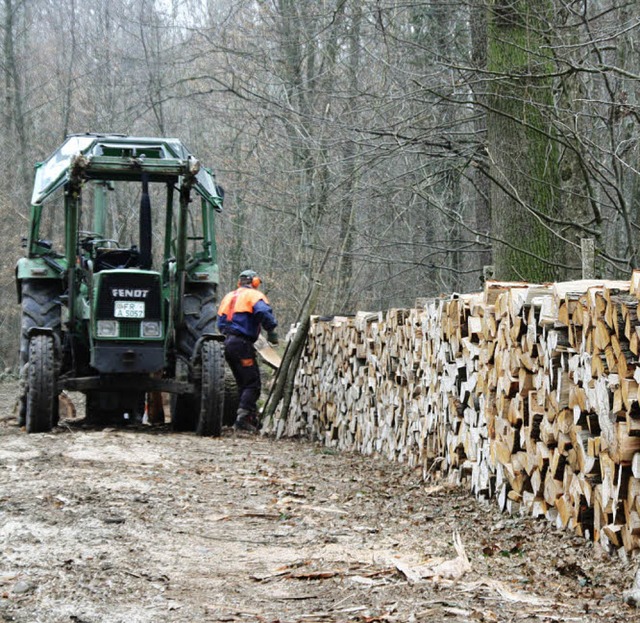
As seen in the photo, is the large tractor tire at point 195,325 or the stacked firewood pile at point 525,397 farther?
the large tractor tire at point 195,325

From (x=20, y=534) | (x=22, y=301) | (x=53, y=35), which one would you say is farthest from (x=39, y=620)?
(x=53, y=35)

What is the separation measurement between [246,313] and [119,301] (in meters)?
3.13

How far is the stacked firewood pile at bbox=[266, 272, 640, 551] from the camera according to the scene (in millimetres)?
4633

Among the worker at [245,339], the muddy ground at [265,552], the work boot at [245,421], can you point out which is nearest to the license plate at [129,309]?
the muddy ground at [265,552]

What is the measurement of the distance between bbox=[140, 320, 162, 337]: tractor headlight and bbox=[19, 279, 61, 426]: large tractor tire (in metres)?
0.94

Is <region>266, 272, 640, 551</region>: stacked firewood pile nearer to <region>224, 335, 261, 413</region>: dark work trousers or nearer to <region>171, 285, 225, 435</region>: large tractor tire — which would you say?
<region>171, 285, 225, 435</region>: large tractor tire

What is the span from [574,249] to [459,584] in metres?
6.87

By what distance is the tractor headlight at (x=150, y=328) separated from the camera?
963 cm

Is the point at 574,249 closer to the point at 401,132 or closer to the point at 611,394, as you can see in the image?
the point at 401,132

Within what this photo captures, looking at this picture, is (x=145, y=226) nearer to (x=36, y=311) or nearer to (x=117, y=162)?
(x=117, y=162)

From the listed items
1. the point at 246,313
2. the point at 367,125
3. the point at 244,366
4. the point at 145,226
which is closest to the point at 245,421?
the point at 244,366

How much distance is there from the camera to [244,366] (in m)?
12.4

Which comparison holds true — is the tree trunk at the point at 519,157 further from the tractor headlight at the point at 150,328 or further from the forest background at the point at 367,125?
the tractor headlight at the point at 150,328

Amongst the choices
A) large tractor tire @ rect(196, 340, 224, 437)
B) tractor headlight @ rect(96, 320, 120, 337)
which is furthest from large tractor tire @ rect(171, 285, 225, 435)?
tractor headlight @ rect(96, 320, 120, 337)
